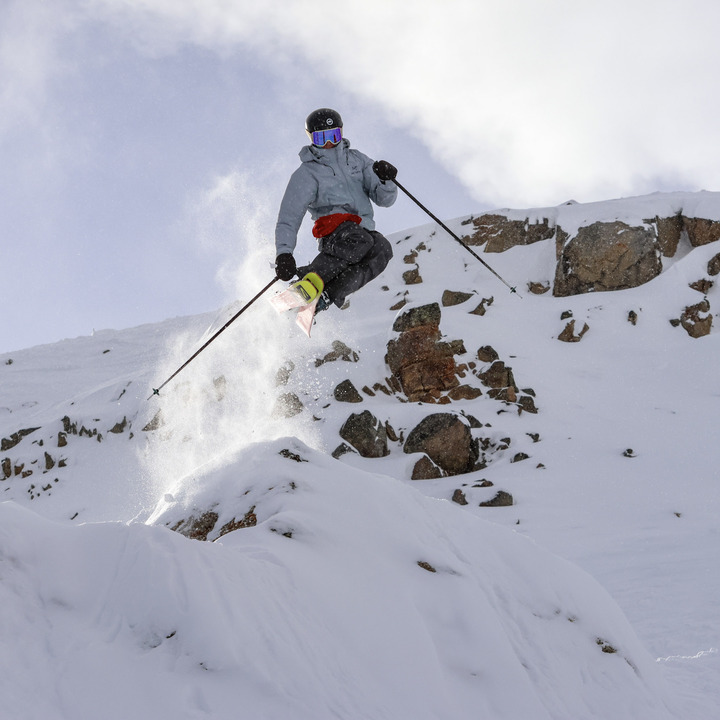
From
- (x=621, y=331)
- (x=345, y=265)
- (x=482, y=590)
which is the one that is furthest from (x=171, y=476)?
(x=621, y=331)

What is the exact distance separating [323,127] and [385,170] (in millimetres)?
733

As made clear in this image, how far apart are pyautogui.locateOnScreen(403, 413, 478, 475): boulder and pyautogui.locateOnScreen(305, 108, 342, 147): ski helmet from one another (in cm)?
1059

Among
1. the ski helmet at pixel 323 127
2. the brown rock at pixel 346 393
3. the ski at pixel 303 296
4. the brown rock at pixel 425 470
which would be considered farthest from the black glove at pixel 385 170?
the brown rock at pixel 346 393

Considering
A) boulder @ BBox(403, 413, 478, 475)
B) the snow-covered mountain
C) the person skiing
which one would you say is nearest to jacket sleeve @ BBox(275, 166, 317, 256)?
the person skiing

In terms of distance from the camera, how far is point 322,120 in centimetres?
553

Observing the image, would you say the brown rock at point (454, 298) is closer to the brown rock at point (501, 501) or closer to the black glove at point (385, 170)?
the brown rock at point (501, 501)

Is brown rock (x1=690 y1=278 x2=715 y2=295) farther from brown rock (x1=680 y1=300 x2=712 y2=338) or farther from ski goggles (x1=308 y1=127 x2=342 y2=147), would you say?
ski goggles (x1=308 y1=127 x2=342 y2=147)

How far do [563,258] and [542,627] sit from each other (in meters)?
24.9

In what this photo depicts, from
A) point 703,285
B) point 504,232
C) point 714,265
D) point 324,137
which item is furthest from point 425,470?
point 504,232

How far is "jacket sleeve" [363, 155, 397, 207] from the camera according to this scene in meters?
5.68

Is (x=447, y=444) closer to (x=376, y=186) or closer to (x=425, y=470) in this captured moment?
(x=425, y=470)

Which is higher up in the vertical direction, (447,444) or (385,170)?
(385,170)

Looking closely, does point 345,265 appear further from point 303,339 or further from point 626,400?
point 303,339

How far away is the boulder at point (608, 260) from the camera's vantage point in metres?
24.6
